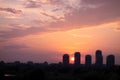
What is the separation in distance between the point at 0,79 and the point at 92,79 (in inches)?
877

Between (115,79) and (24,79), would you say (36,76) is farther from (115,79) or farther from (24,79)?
(115,79)

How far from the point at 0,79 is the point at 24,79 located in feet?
29.6

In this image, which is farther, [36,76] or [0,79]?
[0,79]

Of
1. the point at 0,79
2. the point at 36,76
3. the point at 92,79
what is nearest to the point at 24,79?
the point at 36,76

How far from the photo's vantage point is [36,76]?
60.8 meters

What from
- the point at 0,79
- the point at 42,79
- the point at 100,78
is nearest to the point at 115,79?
the point at 100,78

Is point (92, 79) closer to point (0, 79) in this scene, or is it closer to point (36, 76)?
point (36, 76)

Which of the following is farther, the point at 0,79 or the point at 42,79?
the point at 0,79

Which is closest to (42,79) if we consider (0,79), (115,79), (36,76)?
(36,76)

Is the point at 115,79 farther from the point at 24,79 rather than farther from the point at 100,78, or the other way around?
the point at 24,79

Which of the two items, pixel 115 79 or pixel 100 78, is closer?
pixel 115 79

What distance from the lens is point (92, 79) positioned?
6575 cm

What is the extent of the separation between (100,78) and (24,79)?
1803cm

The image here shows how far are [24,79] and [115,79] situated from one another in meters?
20.0
